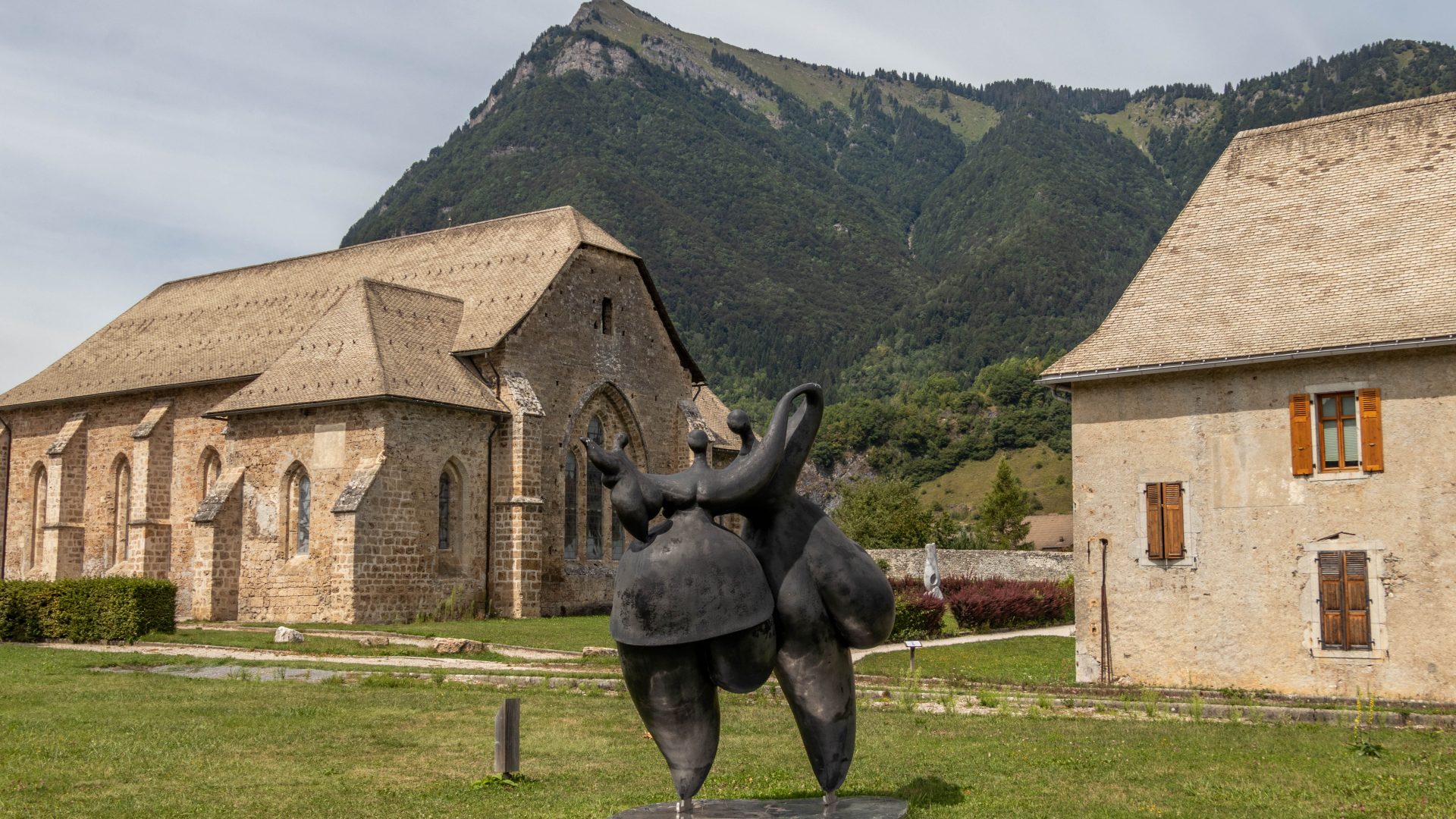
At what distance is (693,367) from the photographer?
39.8m

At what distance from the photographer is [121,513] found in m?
39.1

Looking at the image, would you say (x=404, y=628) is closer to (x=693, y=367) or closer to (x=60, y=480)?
(x=693, y=367)

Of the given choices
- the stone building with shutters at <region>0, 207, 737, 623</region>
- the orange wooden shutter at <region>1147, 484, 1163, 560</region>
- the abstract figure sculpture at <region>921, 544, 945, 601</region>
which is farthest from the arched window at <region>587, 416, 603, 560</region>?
the orange wooden shutter at <region>1147, 484, 1163, 560</region>

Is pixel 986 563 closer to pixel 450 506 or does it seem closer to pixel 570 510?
pixel 570 510

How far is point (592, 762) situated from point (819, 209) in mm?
151903

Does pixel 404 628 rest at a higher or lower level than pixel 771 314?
lower

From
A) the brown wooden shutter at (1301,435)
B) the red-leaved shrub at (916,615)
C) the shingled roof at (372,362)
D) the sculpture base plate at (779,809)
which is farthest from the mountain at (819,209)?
Result: the sculpture base plate at (779,809)

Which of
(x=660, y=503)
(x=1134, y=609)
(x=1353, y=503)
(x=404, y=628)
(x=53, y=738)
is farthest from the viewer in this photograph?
(x=404, y=628)

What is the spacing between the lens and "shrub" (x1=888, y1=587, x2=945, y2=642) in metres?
26.7

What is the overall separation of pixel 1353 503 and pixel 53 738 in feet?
52.6

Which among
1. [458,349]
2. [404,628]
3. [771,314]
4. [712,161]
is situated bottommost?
[404,628]

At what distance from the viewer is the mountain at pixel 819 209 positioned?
12719 cm

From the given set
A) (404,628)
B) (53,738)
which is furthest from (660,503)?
(404,628)

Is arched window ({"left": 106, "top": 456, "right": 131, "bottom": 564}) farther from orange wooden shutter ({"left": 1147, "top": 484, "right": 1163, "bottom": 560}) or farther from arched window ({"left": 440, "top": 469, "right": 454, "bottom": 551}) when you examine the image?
orange wooden shutter ({"left": 1147, "top": 484, "right": 1163, "bottom": 560})
